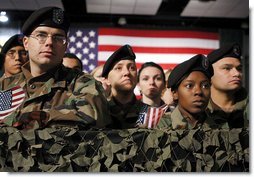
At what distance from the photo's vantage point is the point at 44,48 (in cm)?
206

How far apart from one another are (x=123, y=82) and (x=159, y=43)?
32 cm

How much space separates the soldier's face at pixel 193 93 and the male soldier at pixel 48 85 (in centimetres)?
46

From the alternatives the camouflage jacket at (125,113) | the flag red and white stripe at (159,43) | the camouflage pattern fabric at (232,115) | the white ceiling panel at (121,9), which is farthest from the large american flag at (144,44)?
the camouflage pattern fabric at (232,115)

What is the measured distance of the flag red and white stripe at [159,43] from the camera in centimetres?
214

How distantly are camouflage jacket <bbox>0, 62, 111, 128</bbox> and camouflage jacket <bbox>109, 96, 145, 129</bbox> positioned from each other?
0.04m

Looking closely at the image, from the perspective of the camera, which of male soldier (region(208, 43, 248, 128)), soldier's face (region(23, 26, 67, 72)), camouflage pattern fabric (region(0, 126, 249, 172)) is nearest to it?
camouflage pattern fabric (region(0, 126, 249, 172))

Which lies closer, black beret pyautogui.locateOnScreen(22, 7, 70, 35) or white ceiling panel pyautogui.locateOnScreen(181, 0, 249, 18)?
black beret pyautogui.locateOnScreen(22, 7, 70, 35)

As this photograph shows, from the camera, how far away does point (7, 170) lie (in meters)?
1.94

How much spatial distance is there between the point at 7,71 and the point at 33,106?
0.28 metres

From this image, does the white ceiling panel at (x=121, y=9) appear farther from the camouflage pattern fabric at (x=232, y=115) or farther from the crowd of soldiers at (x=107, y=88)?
the camouflage pattern fabric at (x=232, y=115)

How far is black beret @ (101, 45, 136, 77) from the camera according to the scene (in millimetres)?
2121

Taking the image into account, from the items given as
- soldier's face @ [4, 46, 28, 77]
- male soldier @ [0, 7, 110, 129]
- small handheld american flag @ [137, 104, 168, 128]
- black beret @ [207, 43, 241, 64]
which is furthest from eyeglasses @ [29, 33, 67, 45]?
black beret @ [207, 43, 241, 64]

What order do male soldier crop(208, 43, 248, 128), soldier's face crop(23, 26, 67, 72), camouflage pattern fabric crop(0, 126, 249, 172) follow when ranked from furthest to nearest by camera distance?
male soldier crop(208, 43, 248, 128), soldier's face crop(23, 26, 67, 72), camouflage pattern fabric crop(0, 126, 249, 172)

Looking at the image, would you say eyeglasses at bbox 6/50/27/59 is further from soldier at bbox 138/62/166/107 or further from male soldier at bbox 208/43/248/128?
male soldier at bbox 208/43/248/128
